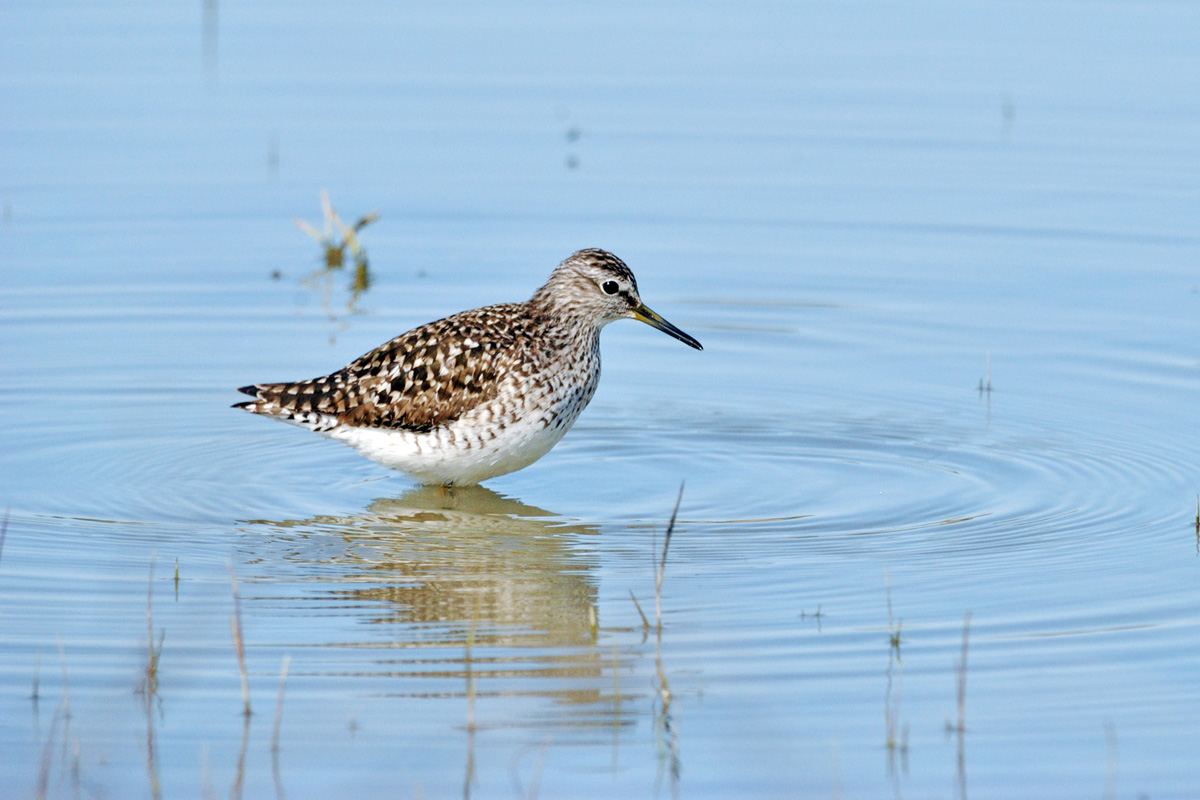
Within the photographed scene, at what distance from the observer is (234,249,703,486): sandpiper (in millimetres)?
9109

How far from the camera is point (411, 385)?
9.23 m

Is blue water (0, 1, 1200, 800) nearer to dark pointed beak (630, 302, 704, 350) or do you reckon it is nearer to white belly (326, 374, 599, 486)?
white belly (326, 374, 599, 486)

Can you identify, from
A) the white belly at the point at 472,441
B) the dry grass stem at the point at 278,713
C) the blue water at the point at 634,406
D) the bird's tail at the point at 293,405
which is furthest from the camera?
the bird's tail at the point at 293,405

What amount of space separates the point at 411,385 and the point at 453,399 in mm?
255

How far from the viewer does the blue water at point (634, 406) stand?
6152 millimetres

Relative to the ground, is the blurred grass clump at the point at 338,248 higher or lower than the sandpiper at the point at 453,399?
higher

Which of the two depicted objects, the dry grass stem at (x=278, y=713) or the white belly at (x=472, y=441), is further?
the white belly at (x=472, y=441)

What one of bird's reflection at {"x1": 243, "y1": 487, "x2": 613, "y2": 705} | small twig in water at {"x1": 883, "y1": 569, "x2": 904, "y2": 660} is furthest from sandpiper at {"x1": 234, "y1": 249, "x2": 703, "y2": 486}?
small twig in water at {"x1": 883, "y1": 569, "x2": 904, "y2": 660}

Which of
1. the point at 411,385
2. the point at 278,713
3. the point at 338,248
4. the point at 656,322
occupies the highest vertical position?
the point at 338,248

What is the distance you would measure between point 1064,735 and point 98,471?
5515mm

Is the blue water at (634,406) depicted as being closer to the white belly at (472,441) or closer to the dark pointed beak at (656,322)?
the white belly at (472,441)

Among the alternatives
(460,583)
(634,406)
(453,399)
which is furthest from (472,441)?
(634,406)

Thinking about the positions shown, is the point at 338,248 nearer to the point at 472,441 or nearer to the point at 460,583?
the point at 472,441

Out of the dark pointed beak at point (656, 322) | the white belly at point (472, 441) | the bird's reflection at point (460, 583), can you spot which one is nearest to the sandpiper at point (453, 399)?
the white belly at point (472, 441)
